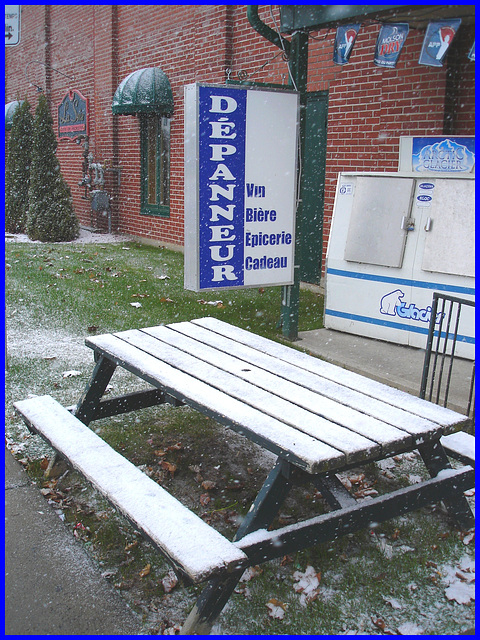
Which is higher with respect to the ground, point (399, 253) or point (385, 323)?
point (399, 253)

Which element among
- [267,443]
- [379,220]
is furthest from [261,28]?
[267,443]

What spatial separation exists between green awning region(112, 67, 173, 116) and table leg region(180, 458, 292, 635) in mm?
10956

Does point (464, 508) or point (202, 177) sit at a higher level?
point (202, 177)

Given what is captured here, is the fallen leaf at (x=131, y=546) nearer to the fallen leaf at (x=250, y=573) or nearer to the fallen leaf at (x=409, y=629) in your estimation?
the fallen leaf at (x=250, y=573)

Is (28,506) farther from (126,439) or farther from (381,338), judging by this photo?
(381,338)

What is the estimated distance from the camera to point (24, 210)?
15648mm

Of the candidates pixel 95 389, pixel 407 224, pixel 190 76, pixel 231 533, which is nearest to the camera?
pixel 231 533

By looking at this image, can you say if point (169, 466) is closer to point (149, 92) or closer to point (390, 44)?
point (390, 44)

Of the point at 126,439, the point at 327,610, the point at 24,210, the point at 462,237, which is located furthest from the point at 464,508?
the point at 24,210

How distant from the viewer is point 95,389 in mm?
4188

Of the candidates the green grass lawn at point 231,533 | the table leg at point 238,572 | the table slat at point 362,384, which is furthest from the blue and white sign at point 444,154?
the table leg at point 238,572

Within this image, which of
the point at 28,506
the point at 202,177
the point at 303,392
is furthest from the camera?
the point at 202,177

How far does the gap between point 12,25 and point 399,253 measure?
4.10 metres

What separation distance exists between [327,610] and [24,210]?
1463cm
